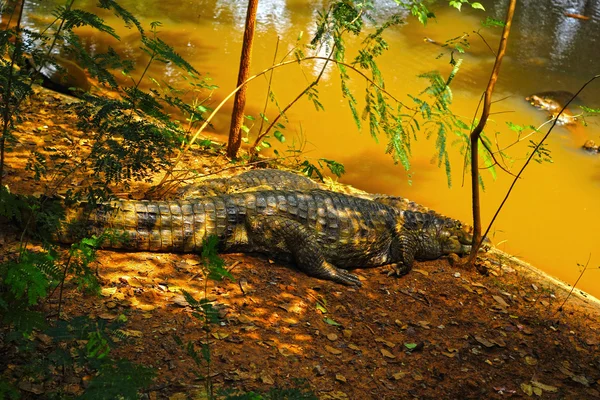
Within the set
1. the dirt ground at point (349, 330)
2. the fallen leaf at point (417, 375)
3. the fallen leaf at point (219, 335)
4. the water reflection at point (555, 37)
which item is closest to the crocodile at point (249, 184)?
the dirt ground at point (349, 330)

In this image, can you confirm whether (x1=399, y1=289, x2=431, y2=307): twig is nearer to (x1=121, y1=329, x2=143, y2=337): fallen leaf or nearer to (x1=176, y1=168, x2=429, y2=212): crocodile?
(x1=176, y1=168, x2=429, y2=212): crocodile

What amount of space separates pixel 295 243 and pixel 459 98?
23.3ft

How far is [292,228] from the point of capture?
5.62 meters

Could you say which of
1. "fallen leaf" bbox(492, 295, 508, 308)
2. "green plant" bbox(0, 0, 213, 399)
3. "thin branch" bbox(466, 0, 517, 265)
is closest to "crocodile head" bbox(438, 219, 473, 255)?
"thin branch" bbox(466, 0, 517, 265)

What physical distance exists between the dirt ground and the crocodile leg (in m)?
0.12

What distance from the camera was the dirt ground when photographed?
390 cm

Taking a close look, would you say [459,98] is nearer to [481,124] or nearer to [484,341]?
[481,124]

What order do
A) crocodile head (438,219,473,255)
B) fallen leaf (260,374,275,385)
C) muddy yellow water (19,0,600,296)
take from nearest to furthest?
1. fallen leaf (260,374,275,385)
2. crocodile head (438,219,473,255)
3. muddy yellow water (19,0,600,296)

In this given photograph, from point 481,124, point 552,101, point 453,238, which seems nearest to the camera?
point 481,124

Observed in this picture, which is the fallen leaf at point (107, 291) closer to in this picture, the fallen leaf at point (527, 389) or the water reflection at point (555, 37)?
the fallen leaf at point (527, 389)

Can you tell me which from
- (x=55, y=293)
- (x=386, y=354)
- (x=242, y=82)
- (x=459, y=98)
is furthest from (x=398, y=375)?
(x=459, y=98)

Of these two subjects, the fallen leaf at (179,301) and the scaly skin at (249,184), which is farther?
the scaly skin at (249,184)

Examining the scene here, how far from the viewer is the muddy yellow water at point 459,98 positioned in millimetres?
8500

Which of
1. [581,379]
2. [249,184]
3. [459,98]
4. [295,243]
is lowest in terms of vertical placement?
[581,379]
